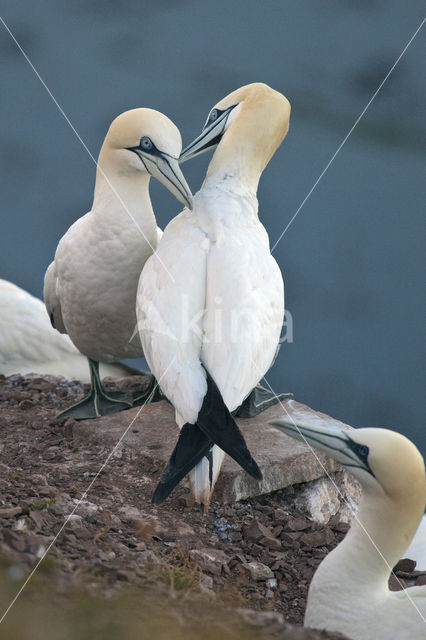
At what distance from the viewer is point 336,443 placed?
2.95m

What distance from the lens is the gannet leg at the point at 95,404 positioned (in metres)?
4.49

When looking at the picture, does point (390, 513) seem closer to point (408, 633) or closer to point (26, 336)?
point (408, 633)

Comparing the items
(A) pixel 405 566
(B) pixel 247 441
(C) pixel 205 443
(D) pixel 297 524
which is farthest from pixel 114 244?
(A) pixel 405 566

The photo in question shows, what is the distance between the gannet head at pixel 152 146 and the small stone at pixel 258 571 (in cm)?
153

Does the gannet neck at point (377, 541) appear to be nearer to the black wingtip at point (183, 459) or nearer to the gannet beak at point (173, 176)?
the black wingtip at point (183, 459)

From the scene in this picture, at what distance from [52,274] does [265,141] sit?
1.24 metres

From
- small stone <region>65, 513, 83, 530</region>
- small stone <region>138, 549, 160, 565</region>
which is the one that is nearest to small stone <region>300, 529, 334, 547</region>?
small stone <region>138, 549, 160, 565</region>

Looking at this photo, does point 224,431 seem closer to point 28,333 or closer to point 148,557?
point 148,557

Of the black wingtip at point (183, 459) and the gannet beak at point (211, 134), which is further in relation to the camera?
the gannet beak at point (211, 134)

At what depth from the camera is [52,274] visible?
4531mm

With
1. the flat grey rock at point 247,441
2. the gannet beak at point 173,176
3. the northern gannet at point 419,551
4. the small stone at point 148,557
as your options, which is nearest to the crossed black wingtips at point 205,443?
the small stone at point 148,557

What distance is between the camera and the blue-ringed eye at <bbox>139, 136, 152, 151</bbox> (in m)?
3.99

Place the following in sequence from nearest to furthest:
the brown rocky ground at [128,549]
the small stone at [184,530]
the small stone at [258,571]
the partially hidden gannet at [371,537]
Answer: the brown rocky ground at [128,549], the partially hidden gannet at [371,537], the small stone at [258,571], the small stone at [184,530]

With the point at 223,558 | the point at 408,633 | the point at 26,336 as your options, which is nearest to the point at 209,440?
the point at 223,558
